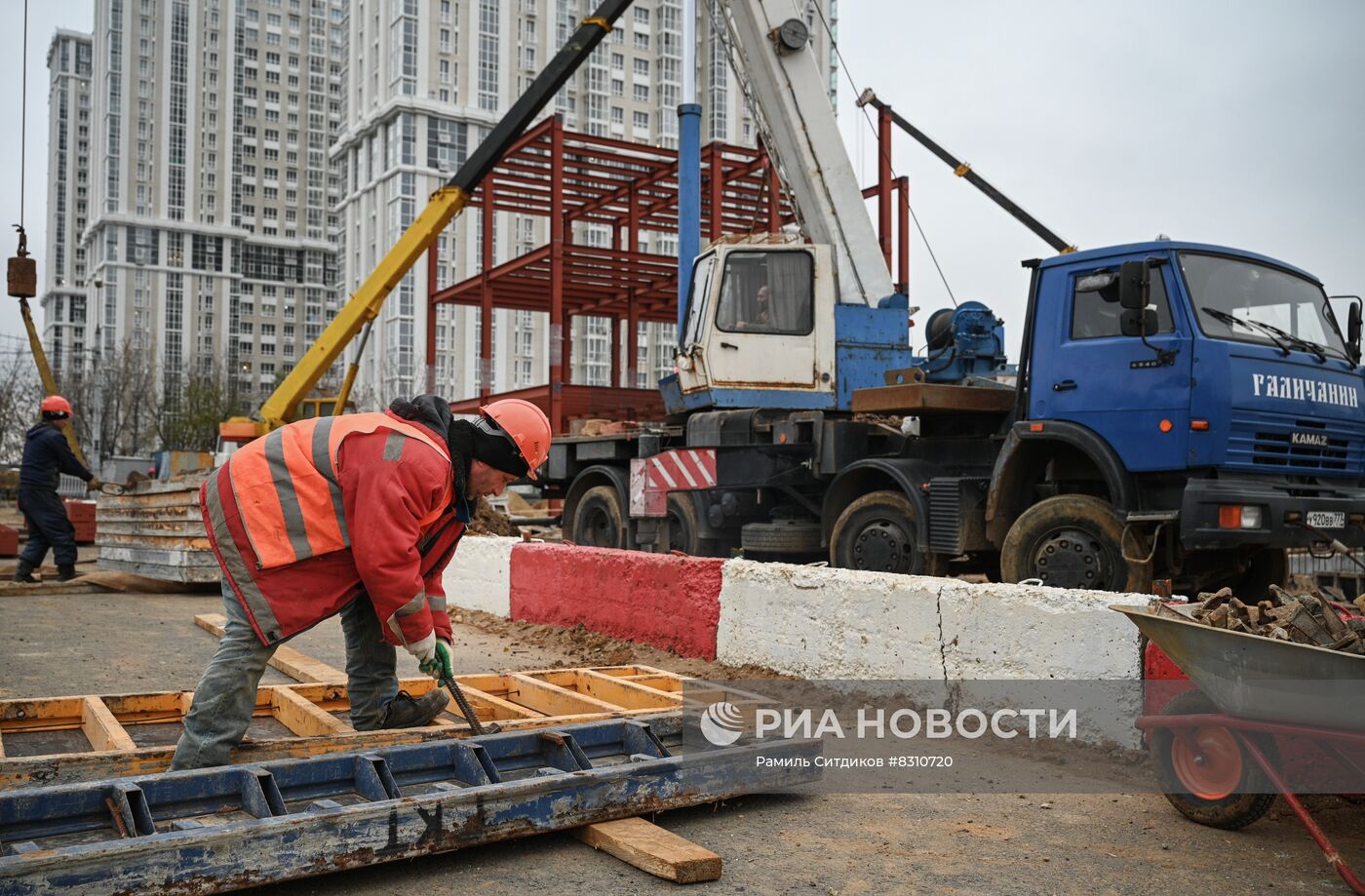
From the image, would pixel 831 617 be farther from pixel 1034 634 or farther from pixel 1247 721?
pixel 1247 721

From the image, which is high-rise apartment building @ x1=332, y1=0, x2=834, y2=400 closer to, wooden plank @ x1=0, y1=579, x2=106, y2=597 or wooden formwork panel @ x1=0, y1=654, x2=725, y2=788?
wooden plank @ x1=0, y1=579, x2=106, y2=597

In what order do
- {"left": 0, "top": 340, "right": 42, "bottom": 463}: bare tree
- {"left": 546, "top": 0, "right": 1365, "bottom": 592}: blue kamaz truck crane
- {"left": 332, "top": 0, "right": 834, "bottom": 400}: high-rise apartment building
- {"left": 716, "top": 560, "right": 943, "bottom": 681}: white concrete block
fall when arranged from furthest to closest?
{"left": 332, "top": 0, "right": 834, "bottom": 400}: high-rise apartment building → {"left": 0, "top": 340, "right": 42, "bottom": 463}: bare tree → {"left": 546, "top": 0, "right": 1365, "bottom": 592}: blue kamaz truck crane → {"left": 716, "top": 560, "right": 943, "bottom": 681}: white concrete block

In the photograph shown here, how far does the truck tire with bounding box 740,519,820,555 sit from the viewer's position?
1028 centimetres

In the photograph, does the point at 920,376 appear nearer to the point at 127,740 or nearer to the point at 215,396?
the point at 127,740

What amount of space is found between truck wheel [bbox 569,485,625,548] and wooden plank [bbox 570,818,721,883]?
8.79m

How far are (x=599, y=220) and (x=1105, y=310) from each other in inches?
753

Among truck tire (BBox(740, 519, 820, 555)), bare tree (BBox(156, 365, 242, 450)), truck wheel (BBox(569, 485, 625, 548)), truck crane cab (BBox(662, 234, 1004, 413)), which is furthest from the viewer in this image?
bare tree (BBox(156, 365, 242, 450))

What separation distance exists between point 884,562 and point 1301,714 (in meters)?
5.43

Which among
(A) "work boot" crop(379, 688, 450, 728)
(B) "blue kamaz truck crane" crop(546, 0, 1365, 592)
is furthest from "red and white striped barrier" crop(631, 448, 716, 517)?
(A) "work boot" crop(379, 688, 450, 728)

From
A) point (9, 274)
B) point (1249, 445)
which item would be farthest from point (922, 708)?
point (9, 274)

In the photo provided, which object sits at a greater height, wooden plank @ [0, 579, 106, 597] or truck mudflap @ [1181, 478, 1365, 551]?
truck mudflap @ [1181, 478, 1365, 551]

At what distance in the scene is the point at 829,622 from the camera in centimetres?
625

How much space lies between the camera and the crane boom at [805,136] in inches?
448

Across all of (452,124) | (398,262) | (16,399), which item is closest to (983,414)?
(398,262)
